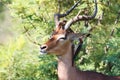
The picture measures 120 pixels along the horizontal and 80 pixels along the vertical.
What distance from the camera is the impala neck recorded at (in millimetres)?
7773

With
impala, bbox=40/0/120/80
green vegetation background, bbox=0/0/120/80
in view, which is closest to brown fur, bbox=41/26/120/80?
impala, bbox=40/0/120/80

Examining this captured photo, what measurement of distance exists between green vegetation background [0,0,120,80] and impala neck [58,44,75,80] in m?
2.01

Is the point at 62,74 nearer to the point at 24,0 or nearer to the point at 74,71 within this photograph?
the point at 74,71

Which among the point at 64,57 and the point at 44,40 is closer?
the point at 64,57

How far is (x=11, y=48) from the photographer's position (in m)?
10.3

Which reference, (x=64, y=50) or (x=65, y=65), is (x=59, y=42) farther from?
(x=65, y=65)

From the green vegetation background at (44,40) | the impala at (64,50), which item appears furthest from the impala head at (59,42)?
the green vegetation background at (44,40)

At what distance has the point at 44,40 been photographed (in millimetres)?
10273

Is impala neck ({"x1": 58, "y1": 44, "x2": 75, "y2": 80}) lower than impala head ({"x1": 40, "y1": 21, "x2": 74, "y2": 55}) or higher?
lower

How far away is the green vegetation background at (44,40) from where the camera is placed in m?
9.97

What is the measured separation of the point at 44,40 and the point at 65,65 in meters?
2.56

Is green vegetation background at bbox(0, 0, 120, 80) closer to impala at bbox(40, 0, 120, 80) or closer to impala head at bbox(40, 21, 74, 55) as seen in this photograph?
impala at bbox(40, 0, 120, 80)

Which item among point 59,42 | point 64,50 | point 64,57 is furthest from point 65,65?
point 59,42

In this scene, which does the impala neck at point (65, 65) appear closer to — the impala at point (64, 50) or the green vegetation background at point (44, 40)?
the impala at point (64, 50)
